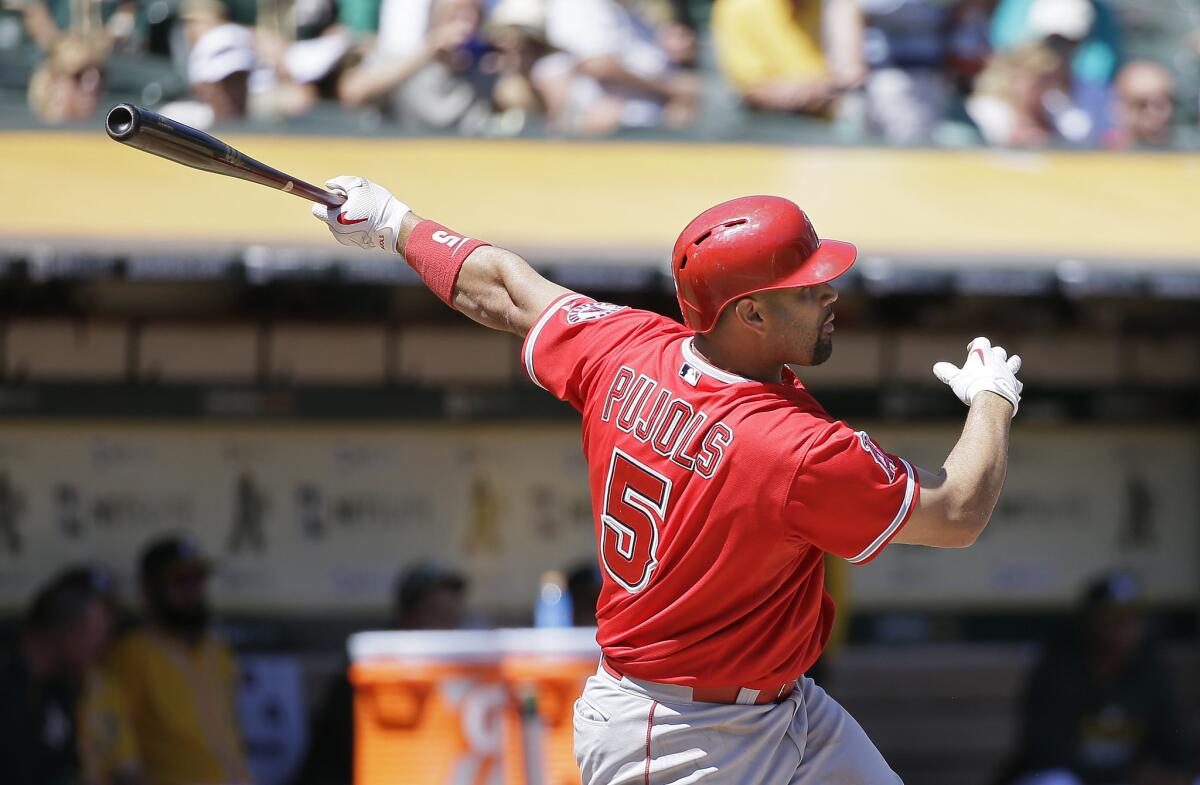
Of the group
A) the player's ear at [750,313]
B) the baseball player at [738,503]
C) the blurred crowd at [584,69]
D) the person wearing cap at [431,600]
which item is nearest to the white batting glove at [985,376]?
the baseball player at [738,503]

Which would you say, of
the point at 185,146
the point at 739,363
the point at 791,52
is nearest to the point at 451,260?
the point at 185,146

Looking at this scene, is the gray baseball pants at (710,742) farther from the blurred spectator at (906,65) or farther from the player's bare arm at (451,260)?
the blurred spectator at (906,65)

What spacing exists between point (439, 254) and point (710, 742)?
999mm

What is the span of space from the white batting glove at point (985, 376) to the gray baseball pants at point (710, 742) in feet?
1.91

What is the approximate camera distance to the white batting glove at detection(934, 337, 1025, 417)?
2.47 meters

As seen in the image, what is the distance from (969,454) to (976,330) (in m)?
4.16

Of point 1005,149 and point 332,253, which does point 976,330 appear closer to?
point 1005,149

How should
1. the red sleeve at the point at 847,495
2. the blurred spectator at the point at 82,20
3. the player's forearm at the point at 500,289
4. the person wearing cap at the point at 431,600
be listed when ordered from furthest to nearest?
the blurred spectator at the point at 82,20 → the person wearing cap at the point at 431,600 → the player's forearm at the point at 500,289 → the red sleeve at the point at 847,495

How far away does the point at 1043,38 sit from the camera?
6770 millimetres

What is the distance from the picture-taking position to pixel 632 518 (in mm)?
2520

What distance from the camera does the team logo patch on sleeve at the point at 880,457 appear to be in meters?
2.32

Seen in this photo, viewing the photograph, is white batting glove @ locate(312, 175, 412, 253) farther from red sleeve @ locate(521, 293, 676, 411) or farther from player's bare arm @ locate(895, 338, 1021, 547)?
player's bare arm @ locate(895, 338, 1021, 547)

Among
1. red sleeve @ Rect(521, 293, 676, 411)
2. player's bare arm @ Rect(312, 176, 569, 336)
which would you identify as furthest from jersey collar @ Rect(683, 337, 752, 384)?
player's bare arm @ Rect(312, 176, 569, 336)

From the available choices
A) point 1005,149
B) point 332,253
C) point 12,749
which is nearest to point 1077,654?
point 1005,149
